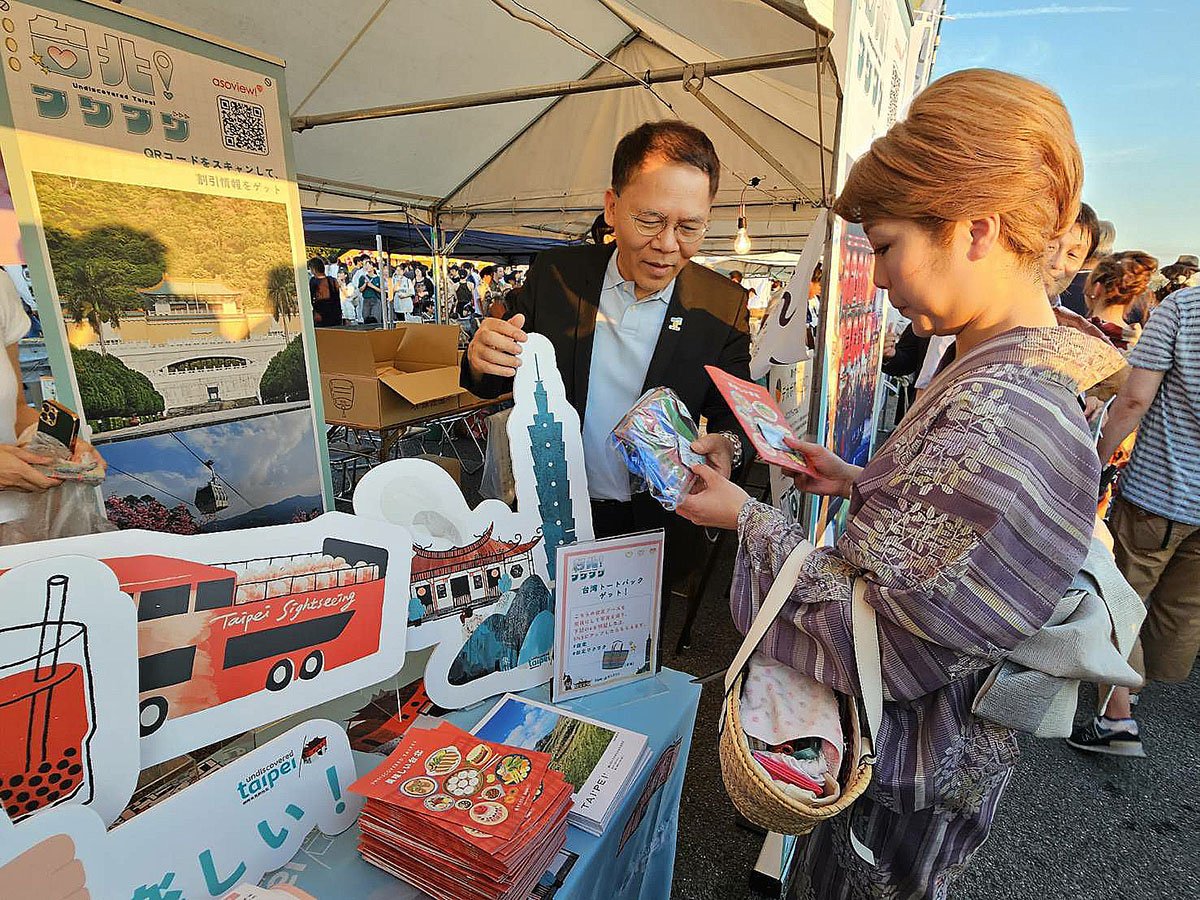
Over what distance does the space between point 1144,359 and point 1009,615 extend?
2.03 meters

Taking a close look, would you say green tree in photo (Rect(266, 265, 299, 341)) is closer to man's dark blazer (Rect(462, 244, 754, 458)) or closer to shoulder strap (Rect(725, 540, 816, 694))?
man's dark blazer (Rect(462, 244, 754, 458))

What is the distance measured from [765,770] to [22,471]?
1.07 meters

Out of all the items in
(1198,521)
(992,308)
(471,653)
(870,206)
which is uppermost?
(870,206)

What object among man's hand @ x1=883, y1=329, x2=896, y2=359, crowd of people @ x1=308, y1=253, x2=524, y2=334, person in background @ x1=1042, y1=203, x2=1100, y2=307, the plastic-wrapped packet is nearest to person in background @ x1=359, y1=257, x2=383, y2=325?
crowd of people @ x1=308, y1=253, x2=524, y2=334

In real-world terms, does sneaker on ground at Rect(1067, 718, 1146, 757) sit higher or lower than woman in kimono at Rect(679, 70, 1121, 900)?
lower

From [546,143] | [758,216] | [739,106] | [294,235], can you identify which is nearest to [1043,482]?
[294,235]

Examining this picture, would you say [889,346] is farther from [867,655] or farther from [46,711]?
[46,711]

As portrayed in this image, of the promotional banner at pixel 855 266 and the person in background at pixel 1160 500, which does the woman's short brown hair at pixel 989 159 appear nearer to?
the promotional banner at pixel 855 266

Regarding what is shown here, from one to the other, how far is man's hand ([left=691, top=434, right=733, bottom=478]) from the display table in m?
0.46

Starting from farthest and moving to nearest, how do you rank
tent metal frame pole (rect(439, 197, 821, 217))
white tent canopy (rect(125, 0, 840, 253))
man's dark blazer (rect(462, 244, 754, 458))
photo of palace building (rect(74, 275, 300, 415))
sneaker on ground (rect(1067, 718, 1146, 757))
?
tent metal frame pole (rect(439, 197, 821, 217))
white tent canopy (rect(125, 0, 840, 253))
sneaker on ground (rect(1067, 718, 1146, 757))
man's dark blazer (rect(462, 244, 754, 458))
photo of palace building (rect(74, 275, 300, 415))

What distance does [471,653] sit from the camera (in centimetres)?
107

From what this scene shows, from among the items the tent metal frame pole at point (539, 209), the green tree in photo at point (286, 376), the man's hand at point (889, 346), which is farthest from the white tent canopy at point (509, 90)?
the green tree in photo at point (286, 376)

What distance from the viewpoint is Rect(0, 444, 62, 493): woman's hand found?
83 cm

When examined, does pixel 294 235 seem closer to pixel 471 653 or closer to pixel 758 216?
pixel 471 653
